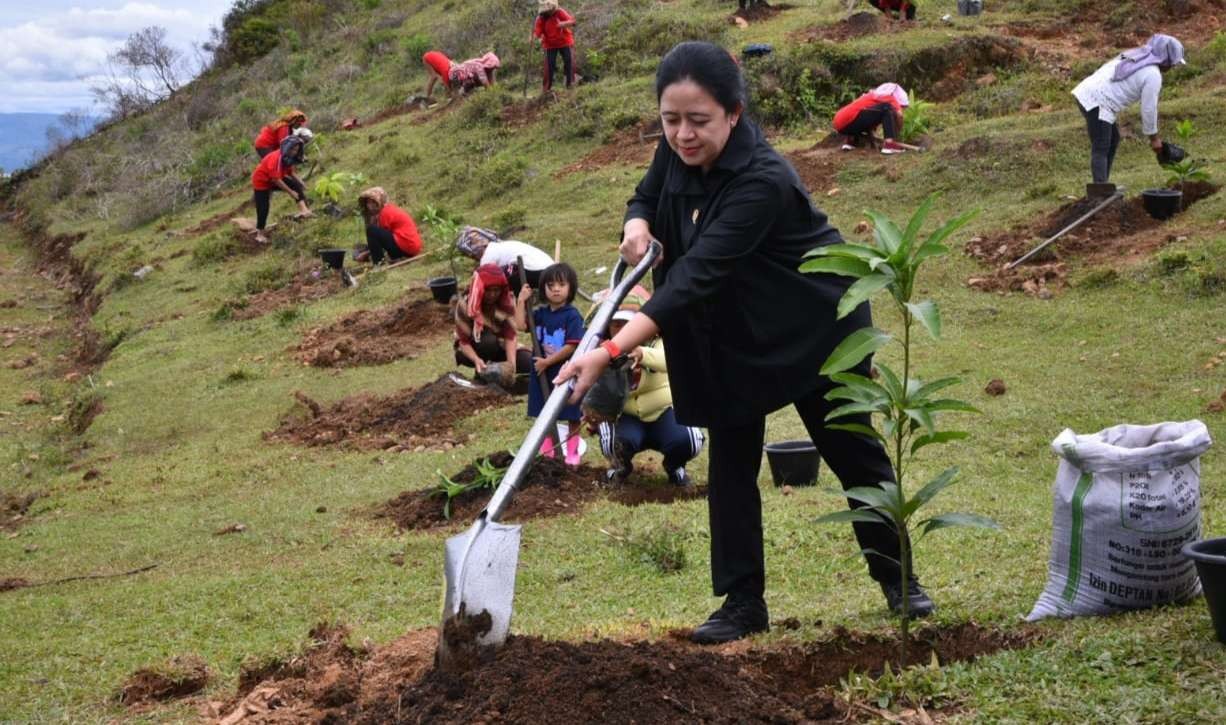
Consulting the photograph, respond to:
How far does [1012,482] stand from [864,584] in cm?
233

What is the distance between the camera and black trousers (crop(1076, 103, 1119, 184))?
11914 mm

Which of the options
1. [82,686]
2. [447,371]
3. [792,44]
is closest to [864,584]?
[82,686]

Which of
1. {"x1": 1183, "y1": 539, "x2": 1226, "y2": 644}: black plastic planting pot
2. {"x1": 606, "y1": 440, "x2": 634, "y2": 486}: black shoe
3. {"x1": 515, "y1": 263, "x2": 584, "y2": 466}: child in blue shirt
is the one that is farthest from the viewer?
{"x1": 515, "y1": 263, "x2": 584, "y2": 466}: child in blue shirt

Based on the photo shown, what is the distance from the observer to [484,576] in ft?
12.2

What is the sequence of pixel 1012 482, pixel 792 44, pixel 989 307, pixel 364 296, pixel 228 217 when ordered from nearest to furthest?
pixel 1012 482
pixel 989 307
pixel 364 296
pixel 792 44
pixel 228 217

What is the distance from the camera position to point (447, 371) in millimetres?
11898

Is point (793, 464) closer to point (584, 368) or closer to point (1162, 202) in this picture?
point (584, 368)

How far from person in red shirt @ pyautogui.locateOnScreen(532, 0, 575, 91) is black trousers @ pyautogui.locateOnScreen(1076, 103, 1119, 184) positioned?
11.1 meters

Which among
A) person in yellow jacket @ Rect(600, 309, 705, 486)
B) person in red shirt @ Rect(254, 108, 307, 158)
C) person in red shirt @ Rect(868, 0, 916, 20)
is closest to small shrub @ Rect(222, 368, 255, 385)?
person in yellow jacket @ Rect(600, 309, 705, 486)

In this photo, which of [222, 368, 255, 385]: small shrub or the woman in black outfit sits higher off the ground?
the woman in black outfit

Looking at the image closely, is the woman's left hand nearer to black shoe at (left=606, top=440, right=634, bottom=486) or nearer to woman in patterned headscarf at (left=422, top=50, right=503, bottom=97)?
black shoe at (left=606, top=440, right=634, bottom=486)

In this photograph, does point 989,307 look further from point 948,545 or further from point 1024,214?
point 948,545

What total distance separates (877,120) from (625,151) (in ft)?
14.1

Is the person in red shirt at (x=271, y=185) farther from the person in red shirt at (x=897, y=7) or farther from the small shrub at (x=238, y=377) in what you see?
the person in red shirt at (x=897, y=7)
